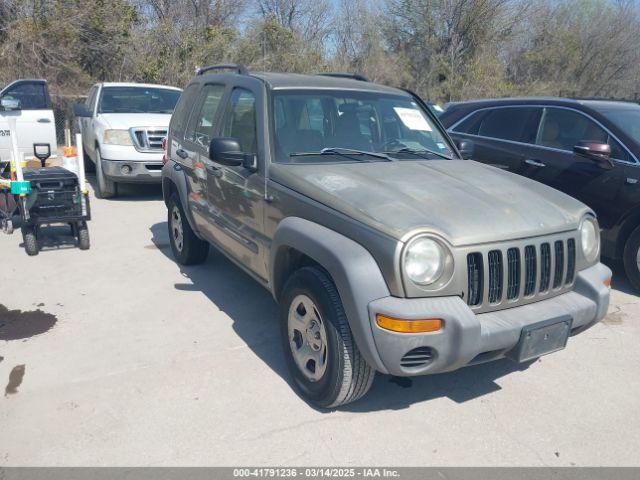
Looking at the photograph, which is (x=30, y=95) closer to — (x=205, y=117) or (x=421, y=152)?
(x=205, y=117)

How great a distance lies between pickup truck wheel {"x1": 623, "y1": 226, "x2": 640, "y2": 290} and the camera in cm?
528

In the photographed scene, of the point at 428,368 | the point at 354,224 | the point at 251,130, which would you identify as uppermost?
the point at 251,130

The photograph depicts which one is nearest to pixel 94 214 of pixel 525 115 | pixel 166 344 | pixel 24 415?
pixel 166 344

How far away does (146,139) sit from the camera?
8.89m

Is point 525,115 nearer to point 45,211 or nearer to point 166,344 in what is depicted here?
point 166,344

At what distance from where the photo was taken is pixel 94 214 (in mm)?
8305

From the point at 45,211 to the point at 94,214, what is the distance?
2173 millimetres

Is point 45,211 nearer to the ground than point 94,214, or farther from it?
farther from it

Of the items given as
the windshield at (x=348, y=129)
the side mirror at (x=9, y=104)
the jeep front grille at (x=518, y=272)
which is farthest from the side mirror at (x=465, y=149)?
the side mirror at (x=9, y=104)

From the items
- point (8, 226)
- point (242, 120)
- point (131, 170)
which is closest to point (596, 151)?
point (242, 120)

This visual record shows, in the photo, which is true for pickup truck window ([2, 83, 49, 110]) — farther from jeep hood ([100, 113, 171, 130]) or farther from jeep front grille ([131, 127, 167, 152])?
jeep front grille ([131, 127, 167, 152])

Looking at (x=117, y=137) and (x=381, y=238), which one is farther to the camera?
(x=117, y=137)

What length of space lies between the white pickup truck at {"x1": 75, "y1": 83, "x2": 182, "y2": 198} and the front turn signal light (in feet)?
22.6

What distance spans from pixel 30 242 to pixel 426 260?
4.92 meters
